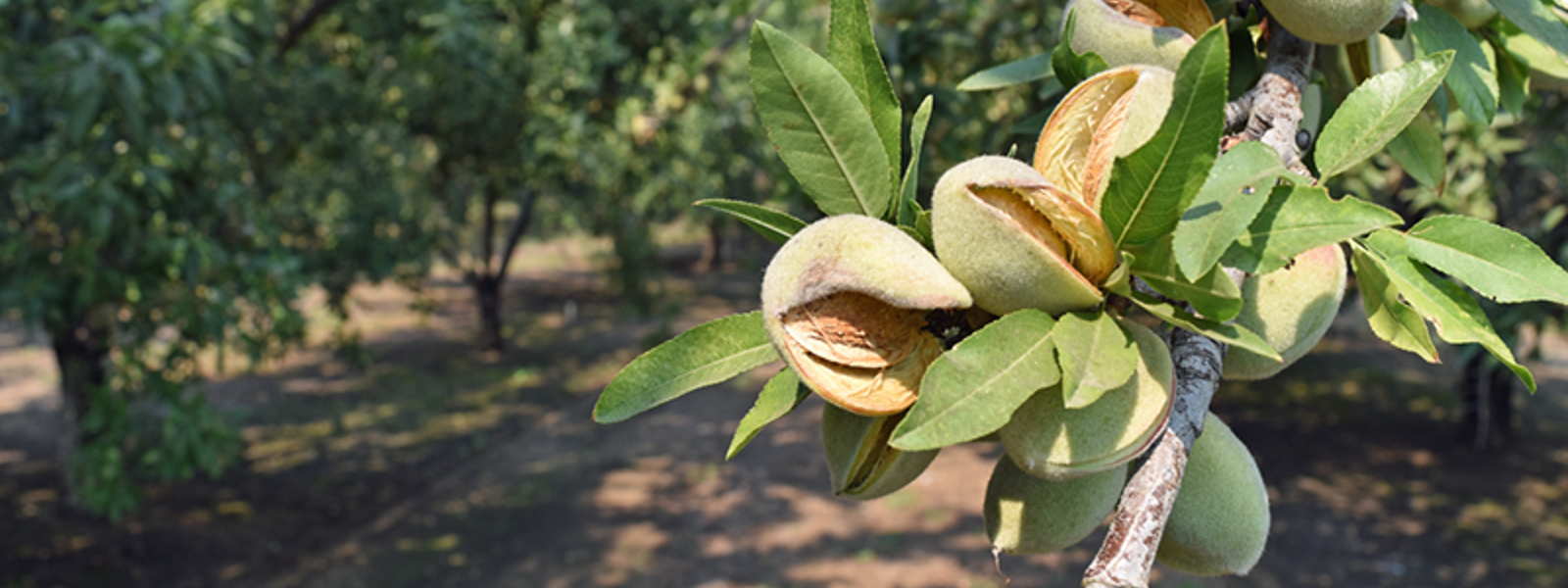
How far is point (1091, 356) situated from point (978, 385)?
94 millimetres

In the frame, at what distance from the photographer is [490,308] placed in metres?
11.9

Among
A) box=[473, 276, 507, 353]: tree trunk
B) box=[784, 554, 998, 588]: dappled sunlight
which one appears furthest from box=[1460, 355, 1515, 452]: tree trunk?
box=[473, 276, 507, 353]: tree trunk

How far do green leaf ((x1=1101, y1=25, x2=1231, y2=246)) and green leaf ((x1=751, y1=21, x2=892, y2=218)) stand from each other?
0.19 meters

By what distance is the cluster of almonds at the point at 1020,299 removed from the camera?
69cm

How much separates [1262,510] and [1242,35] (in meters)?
0.48

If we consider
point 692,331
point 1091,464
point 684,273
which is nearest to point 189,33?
point 692,331

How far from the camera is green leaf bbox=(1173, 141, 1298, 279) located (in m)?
0.62

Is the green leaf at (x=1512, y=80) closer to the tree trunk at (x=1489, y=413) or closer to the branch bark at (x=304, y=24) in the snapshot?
the branch bark at (x=304, y=24)

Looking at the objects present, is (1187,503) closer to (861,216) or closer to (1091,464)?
(1091,464)

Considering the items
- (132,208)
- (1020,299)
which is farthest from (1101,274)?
(132,208)

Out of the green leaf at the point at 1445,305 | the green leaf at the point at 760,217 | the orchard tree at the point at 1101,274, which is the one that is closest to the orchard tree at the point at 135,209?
the green leaf at the point at 760,217

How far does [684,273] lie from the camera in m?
21.1

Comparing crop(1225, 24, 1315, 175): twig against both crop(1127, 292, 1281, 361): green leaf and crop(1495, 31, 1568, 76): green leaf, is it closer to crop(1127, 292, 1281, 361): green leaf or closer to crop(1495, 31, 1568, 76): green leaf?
crop(1127, 292, 1281, 361): green leaf

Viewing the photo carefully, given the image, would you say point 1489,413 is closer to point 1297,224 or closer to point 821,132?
point 1297,224
